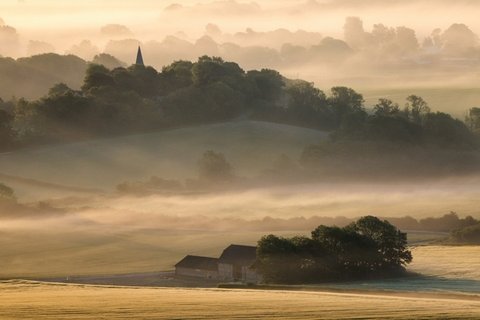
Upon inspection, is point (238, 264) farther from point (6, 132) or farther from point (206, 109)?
point (206, 109)

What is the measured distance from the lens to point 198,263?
6806cm

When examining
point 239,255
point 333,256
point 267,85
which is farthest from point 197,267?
point 267,85

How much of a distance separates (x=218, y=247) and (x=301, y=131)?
60042 mm

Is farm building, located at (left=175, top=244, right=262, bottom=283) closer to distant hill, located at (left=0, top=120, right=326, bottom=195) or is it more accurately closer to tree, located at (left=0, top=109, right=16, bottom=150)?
distant hill, located at (left=0, top=120, right=326, bottom=195)

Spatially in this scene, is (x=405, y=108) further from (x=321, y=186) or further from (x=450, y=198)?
(x=450, y=198)

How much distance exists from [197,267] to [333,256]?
965 cm

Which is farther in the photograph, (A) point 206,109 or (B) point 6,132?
(A) point 206,109

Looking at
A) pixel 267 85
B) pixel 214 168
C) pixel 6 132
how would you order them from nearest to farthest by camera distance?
pixel 214 168, pixel 6 132, pixel 267 85

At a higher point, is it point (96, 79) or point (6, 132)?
point (96, 79)

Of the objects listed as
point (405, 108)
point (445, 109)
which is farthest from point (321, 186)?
point (445, 109)

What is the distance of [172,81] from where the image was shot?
14725 centimetres

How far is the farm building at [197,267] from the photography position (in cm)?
6638

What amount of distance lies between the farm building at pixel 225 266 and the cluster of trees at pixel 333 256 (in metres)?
3.25

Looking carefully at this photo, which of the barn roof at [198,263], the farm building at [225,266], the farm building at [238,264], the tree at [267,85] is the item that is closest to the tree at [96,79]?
the tree at [267,85]
